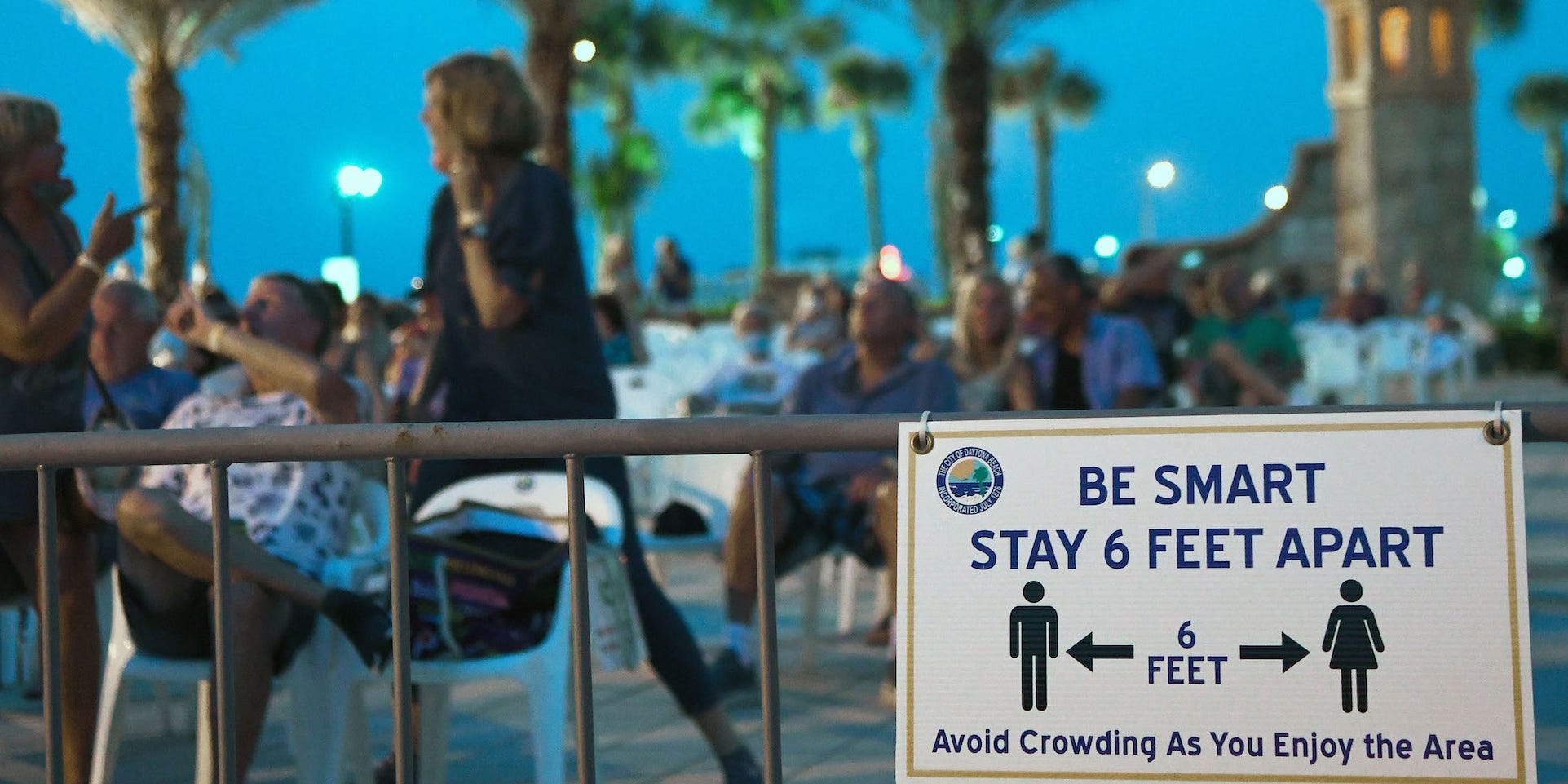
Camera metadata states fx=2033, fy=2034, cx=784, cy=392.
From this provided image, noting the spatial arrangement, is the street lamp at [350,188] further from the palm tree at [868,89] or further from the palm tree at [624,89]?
the palm tree at [868,89]

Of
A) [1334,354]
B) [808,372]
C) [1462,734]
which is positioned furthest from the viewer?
[1334,354]

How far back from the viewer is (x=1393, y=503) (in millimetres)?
2549

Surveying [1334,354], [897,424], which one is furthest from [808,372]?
[1334,354]

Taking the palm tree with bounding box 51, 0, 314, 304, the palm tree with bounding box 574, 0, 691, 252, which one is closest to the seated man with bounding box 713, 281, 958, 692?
the palm tree with bounding box 51, 0, 314, 304

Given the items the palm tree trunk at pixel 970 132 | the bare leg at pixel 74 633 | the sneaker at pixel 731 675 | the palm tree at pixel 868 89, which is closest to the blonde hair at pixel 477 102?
the bare leg at pixel 74 633

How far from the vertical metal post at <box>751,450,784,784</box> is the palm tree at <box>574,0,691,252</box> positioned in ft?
121

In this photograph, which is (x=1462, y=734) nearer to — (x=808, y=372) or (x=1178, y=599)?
(x=1178, y=599)

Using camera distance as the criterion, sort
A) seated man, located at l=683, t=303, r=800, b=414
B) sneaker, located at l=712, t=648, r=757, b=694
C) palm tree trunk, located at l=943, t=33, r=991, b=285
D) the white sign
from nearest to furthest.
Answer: the white sign < sneaker, located at l=712, t=648, r=757, b=694 < seated man, located at l=683, t=303, r=800, b=414 < palm tree trunk, located at l=943, t=33, r=991, b=285

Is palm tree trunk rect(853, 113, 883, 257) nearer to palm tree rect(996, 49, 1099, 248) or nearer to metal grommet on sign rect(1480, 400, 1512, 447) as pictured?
palm tree rect(996, 49, 1099, 248)

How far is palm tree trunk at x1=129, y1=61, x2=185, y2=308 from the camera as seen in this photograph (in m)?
21.7

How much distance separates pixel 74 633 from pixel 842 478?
2.97 m

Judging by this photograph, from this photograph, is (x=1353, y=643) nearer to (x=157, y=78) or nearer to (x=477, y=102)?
(x=477, y=102)

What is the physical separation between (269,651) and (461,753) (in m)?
1.42

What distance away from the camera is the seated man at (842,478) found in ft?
20.8
